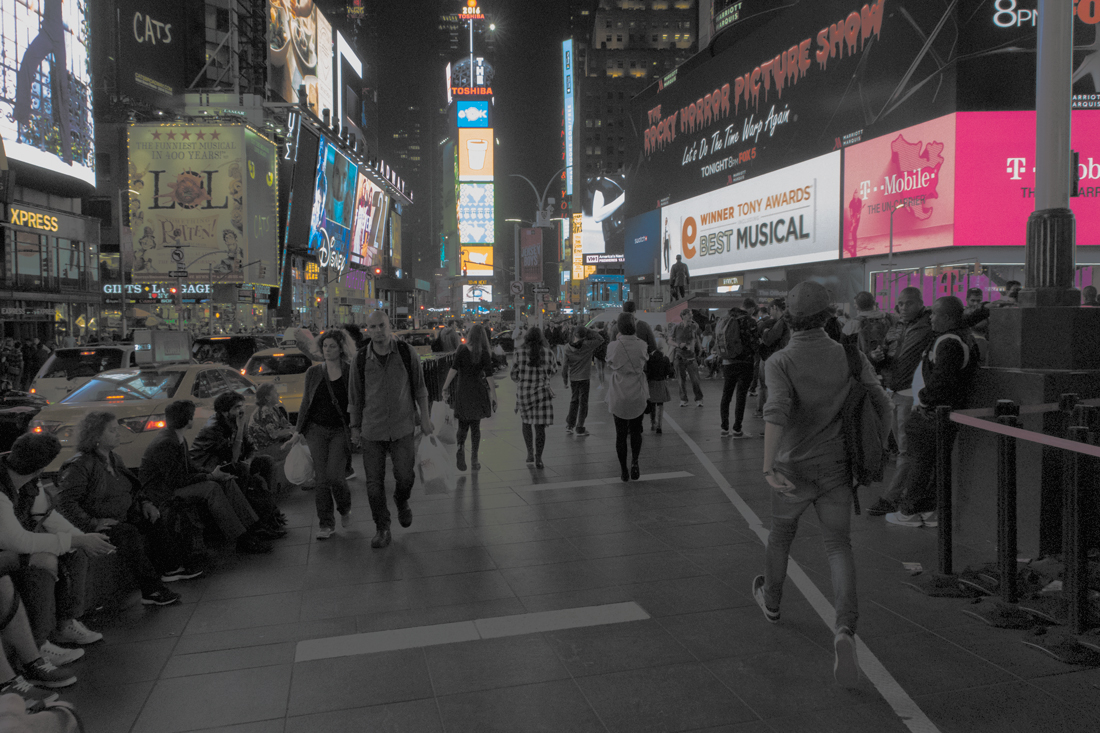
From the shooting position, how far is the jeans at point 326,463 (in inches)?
260

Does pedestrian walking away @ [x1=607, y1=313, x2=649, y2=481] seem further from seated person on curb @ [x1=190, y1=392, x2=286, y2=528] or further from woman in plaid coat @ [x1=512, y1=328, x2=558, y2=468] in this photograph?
seated person on curb @ [x1=190, y1=392, x2=286, y2=528]

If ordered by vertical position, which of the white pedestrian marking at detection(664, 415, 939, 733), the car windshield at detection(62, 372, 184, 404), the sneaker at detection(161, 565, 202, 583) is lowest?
the sneaker at detection(161, 565, 202, 583)

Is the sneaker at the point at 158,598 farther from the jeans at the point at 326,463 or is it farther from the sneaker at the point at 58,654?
the jeans at the point at 326,463

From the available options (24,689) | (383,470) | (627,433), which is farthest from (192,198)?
(24,689)

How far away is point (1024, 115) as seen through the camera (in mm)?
29578

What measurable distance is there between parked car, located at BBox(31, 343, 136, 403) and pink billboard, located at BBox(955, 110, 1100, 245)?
28.5 meters

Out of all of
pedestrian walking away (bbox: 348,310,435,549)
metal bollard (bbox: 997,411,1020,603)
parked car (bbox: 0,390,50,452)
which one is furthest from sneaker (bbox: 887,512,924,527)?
parked car (bbox: 0,390,50,452)

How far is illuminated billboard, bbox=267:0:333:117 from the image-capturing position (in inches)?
2549

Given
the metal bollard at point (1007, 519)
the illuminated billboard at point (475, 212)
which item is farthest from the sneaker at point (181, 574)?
the illuminated billboard at point (475, 212)

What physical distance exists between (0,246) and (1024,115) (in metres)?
41.6

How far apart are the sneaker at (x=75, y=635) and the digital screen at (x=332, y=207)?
214ft

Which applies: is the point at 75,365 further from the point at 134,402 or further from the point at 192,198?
the point at 192,198

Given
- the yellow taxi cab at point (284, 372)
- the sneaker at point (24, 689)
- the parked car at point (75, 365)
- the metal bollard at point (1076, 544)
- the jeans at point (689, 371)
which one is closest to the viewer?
the sneaker at point (24, 689)

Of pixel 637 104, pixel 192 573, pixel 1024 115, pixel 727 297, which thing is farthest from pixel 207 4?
pixel 192 573
